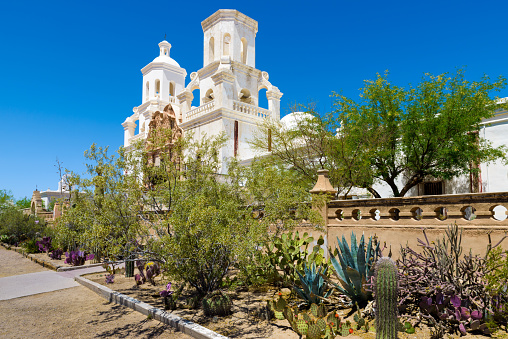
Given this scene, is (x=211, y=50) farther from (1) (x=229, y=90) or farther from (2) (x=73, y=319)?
(2) (x=73, y=319)

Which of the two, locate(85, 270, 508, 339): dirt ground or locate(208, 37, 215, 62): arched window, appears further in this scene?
locate(208, 37, 215, 62): arched window

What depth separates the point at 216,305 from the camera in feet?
19.1

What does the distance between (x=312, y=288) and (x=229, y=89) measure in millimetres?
17911

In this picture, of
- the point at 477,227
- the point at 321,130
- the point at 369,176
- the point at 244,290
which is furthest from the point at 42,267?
the point at 477,227

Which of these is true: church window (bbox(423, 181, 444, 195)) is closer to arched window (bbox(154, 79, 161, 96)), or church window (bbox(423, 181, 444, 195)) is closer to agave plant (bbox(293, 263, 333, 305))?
agave plant (bbox(293, 263, 333, 305))

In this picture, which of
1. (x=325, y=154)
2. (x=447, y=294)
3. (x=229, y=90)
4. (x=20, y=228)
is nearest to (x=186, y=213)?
(x=447, y=294)

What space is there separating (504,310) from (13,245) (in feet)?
77.3

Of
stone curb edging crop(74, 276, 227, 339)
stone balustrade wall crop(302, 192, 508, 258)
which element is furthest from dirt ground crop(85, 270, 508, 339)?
stone balustrade wall crop(302, 192, 508, 258)

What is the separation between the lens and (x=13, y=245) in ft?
65.4

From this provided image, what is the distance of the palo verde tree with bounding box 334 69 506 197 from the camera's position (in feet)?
38.9

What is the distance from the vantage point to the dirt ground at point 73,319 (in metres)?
5.50

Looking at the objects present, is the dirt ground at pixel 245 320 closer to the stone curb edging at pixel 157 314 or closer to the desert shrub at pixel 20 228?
the stone curb edging at pixel 157 314

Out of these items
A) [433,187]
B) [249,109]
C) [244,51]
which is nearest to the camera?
[433,187]

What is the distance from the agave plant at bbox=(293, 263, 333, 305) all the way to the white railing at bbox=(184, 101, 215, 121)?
1795 centimetres
